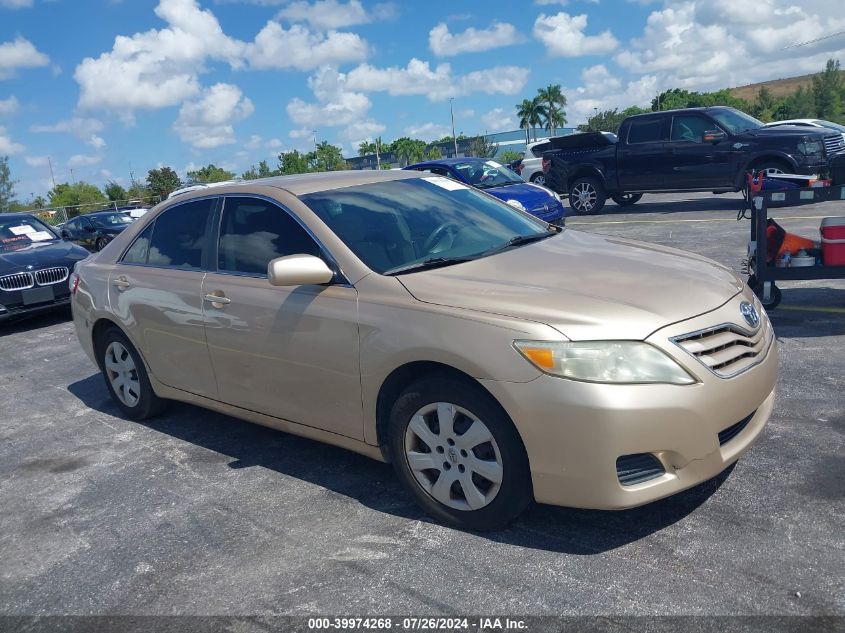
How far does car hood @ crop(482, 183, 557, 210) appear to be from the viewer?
37.9 ft

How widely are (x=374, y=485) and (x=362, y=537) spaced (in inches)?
21.3

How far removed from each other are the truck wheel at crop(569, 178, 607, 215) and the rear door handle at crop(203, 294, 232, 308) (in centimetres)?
1297

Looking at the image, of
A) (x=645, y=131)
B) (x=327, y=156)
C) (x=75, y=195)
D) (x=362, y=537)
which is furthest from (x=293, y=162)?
(x=362, y=537)

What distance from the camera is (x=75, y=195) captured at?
71812 mm

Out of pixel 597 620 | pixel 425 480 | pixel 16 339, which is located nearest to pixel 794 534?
pixel 597 620

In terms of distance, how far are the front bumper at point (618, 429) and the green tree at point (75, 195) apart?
7259 centimetres

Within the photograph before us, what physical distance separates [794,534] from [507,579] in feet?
4.01

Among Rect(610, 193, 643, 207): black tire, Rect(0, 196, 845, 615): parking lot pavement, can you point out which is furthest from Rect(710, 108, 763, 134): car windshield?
Rect(0, 196, 845, 615): parking lot pavement

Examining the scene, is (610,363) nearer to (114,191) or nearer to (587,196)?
(587,196)

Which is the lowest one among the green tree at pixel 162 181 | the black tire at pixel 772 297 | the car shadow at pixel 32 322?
the black tire at pixel 772 297

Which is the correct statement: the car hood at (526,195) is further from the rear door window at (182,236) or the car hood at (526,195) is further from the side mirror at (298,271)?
the side mirror at (298,271)

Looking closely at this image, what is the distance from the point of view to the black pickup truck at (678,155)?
13.3 metres

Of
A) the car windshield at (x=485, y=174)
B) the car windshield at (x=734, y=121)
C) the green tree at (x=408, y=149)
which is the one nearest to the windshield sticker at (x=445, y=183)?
the car windshield at (x=485, y=174)

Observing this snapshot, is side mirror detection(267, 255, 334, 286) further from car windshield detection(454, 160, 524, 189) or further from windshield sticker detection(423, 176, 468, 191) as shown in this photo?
car windshield detection(454, 160, 524, 189)
